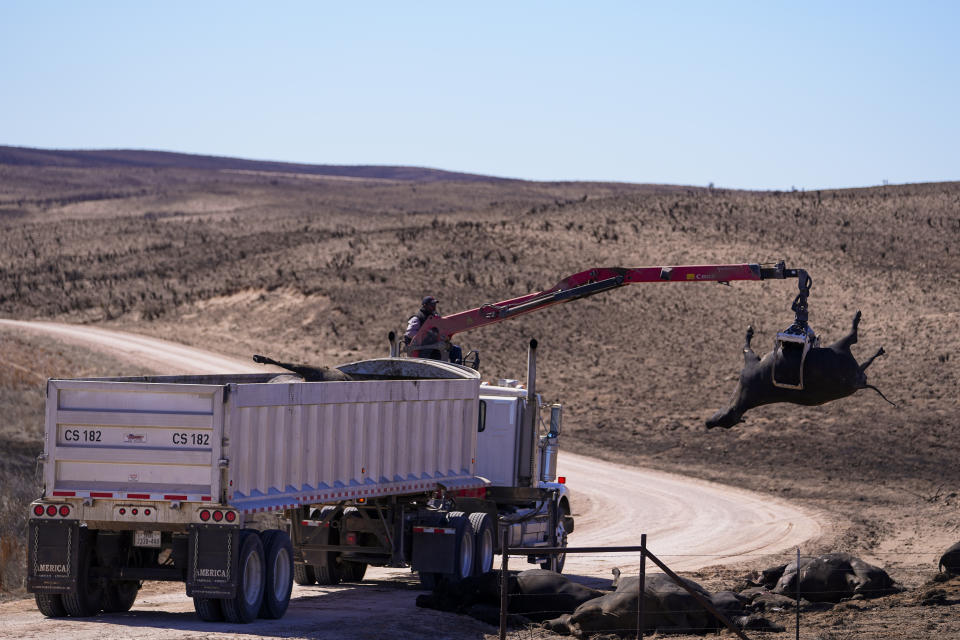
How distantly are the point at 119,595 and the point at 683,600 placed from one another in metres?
7.12

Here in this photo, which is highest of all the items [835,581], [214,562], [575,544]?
[214,562]

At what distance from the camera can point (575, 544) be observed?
89.2ft

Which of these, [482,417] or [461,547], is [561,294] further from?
[461,547]

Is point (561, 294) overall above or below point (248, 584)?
above

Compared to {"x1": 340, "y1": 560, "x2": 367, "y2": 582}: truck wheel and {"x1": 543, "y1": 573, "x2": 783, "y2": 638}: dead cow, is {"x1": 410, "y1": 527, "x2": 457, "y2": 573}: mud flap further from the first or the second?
{"x1": 543, "y1": 573, "x2": 783, "y2": 638}: dead cow

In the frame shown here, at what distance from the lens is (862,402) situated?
148 feet

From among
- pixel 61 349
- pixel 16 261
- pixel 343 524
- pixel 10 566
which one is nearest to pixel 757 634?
pixel 343 524

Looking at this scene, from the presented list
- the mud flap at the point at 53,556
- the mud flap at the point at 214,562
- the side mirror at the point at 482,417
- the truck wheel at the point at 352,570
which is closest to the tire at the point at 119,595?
the mud flap at the point at 53,556

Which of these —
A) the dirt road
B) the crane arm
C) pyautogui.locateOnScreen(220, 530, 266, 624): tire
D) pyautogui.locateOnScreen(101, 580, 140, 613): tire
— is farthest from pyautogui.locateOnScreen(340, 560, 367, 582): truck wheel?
the crane arm

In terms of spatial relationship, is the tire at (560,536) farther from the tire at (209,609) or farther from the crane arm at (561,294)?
the tire at (209,609)

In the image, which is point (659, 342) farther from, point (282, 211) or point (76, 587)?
point (282, 211)

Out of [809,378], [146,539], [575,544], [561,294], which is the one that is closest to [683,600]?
[809,378]

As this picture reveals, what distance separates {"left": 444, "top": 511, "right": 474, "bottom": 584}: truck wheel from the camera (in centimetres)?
1912

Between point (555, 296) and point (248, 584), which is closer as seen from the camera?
point (248, 584)
